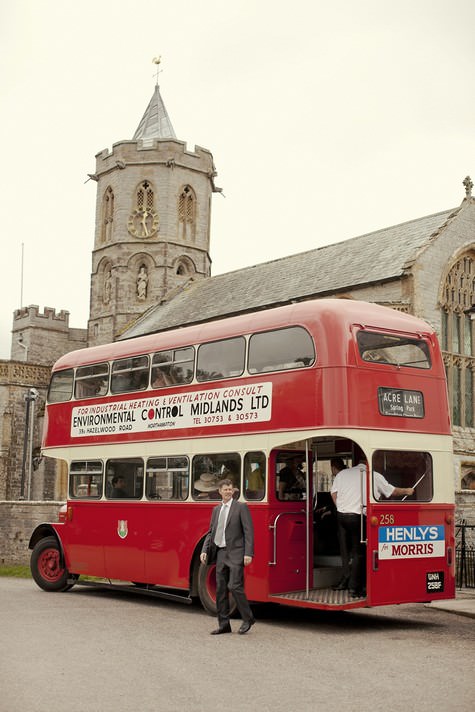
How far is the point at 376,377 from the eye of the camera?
11172 mm

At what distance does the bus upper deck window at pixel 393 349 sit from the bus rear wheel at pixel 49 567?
290 inches

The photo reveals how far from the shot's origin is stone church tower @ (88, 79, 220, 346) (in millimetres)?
48906

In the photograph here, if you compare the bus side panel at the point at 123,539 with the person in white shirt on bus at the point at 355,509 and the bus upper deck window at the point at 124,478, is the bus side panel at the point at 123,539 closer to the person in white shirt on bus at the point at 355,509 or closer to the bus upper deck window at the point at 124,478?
the bus upper deck window at the point at 124,478

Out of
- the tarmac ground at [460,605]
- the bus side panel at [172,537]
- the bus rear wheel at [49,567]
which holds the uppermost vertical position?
the bus side panel at [172,537]

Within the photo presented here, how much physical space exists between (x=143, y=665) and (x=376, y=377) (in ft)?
15.8

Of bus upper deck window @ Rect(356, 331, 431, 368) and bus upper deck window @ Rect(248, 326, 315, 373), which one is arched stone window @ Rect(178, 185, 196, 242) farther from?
bus upper deck window @ Rect(356, 331, 431, 368)

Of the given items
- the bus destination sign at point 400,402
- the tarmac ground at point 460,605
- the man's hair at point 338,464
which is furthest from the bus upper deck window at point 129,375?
the tarmac ground at point 460,605

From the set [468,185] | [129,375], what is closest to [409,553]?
[129,375]

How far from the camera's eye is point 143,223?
163 feet

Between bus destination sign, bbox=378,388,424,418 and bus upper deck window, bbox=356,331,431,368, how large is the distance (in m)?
0.38

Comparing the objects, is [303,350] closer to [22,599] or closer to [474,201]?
[22,599]

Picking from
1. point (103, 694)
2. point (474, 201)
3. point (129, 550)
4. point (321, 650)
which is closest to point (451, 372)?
point (474, 201)

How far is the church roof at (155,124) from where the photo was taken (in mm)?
52438

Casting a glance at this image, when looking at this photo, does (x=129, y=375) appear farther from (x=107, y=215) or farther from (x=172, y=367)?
(x=107, y=215)
